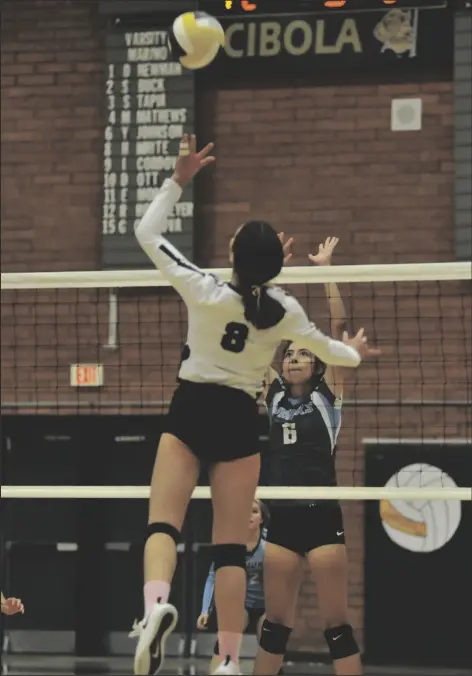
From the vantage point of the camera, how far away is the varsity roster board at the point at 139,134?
34.0 ft

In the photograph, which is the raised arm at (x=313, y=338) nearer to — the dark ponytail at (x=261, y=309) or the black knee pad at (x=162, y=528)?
the dark ponytail at (x=261, y=309)

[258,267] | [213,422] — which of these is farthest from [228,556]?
[258,267]

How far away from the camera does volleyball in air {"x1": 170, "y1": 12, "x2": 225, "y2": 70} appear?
5.02 meters

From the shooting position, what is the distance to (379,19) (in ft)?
33.4

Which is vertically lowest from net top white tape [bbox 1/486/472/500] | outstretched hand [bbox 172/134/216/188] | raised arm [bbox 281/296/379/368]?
net top white tape [bbox 1/486/472/500]

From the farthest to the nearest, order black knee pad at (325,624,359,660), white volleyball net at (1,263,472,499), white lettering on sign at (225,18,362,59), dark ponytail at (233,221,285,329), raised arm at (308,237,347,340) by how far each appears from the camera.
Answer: white lettering on sign at (225,18,362,59) < white volleyball net at (1,263,472,499) < raised arm at (308,237,347,340) < black knee pad at (325,624,359,660) < dark ponytail at (233,221,285,329)

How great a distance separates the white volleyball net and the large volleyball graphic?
10 centimetres

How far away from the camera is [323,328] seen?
Result: 10.2 meters

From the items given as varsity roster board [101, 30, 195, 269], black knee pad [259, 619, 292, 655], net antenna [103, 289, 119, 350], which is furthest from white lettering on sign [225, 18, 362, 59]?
black knee pad [259, 619, 292, 655]

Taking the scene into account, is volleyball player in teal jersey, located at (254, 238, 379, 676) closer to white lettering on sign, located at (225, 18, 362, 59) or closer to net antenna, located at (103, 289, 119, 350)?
net antenna, located at (103, 289, 119, 350)

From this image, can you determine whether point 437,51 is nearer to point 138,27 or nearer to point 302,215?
point 302,215

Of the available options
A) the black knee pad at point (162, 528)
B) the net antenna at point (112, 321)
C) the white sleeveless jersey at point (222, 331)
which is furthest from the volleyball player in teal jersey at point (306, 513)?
the net antenna at point (112, 321)

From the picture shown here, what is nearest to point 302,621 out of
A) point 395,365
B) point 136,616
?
point 136,616

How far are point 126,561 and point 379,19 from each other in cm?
540
